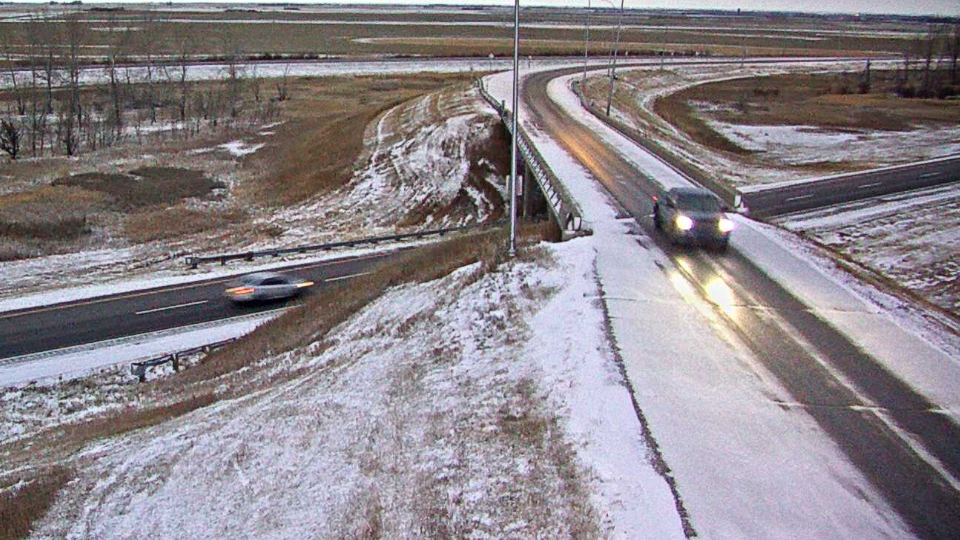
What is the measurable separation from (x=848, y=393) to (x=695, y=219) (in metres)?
9.39

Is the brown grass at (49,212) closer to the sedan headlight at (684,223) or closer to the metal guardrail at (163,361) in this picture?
the metal guardrail at (163,361)

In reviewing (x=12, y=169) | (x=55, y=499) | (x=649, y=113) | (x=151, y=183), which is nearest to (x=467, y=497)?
(x=55, y=499)

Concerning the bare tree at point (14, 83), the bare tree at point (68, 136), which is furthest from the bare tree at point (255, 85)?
the bare tree at point (14, 83)

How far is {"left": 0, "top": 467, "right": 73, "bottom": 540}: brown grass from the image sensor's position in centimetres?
1313

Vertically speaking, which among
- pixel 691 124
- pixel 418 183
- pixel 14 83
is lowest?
pixel 418 183

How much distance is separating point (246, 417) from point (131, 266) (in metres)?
21.8

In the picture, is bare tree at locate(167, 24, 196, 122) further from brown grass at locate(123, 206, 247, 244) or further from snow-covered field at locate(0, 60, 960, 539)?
snow-covered field at locate(0, 60, 960, 539)

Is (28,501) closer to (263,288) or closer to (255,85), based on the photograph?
(263,288)

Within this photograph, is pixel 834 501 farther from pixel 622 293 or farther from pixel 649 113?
pixel 649 113

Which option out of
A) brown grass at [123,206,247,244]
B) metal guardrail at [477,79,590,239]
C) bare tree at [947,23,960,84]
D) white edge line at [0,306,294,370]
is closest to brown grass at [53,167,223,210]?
brown grass at [123,206,247,244]

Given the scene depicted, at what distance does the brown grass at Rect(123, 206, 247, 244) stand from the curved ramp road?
88.4 feet

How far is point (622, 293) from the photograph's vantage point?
1925 cm

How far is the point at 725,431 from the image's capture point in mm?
12992

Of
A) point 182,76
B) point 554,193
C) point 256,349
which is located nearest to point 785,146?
point 554,193
